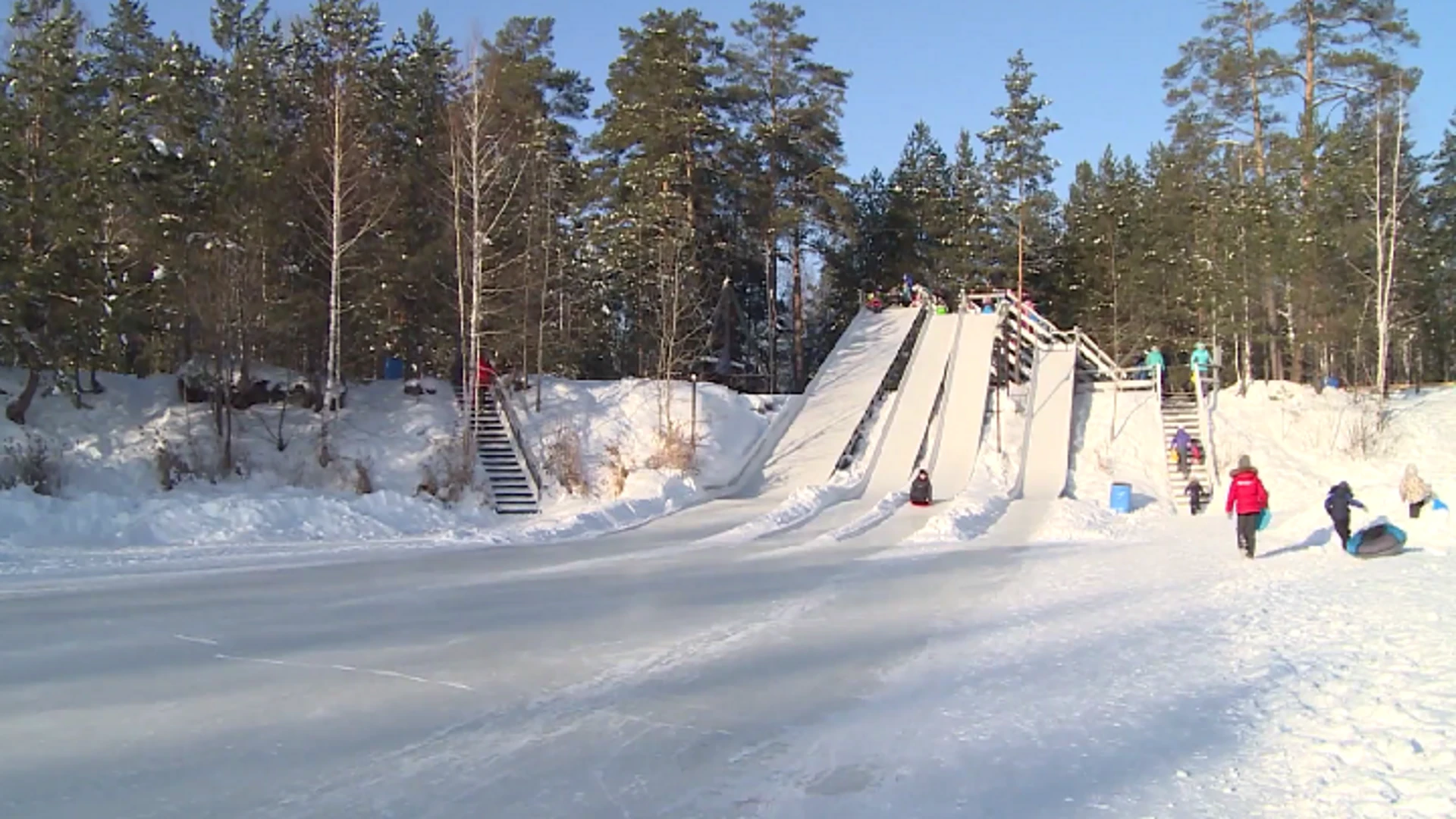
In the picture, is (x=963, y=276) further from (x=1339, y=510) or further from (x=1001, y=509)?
(x=1339, y=510)

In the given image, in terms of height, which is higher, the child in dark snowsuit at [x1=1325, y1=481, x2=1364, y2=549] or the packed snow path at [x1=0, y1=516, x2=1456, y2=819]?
the child in dark snowsuit at [x1=1325, y1=481, x2=1364, y2=549]

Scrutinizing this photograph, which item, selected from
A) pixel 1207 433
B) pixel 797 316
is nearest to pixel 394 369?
pixel 797 316

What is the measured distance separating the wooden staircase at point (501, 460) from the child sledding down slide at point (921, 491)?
841cm

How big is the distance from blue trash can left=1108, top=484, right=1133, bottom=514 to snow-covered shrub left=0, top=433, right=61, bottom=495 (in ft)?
70.6

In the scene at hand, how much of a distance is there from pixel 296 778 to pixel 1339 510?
15268 millimetres

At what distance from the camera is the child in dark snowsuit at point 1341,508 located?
15.0 m

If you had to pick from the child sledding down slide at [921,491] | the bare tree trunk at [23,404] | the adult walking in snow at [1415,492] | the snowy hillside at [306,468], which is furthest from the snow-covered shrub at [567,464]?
the adult walking in snow at [1415,492]

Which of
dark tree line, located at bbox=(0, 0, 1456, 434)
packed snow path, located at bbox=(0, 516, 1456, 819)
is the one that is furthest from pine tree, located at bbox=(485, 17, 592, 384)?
packed snow path, located at bbox=(0, 516, 1456, 819)

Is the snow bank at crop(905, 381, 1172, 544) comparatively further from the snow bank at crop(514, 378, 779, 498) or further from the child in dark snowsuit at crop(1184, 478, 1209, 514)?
the snow bank at crop(514, 378, 779, 498)

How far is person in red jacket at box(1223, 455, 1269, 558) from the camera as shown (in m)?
14.8

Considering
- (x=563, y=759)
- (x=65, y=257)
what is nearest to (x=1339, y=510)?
(x=563, y=759)

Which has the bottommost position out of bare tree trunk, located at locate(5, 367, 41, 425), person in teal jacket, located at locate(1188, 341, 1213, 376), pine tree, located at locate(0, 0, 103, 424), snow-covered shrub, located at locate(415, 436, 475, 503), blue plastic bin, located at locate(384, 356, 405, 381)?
snow-covered shrub, located at locate(415, 436, 475, 503)

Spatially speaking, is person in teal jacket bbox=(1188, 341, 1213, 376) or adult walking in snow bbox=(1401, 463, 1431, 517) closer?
adult walking in snow bbox=(1401, 463, 1431, 517)

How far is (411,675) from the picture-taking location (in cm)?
741
